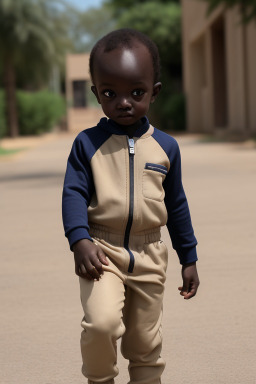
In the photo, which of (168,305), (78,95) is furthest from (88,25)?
(168,305)

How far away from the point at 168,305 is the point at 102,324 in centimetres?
224

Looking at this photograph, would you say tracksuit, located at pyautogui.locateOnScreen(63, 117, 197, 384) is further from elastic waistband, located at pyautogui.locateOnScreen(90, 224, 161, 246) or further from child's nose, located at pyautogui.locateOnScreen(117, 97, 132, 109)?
child's nose, located at pyautogui.locateOnScreen(117, 97, 132, 109)

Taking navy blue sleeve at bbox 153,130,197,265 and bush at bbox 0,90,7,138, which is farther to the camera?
bush at bbox 0,90,7,138

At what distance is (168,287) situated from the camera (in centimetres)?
527

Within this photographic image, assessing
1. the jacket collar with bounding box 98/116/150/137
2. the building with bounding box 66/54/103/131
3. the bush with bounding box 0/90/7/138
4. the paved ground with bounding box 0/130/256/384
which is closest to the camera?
the jacket collar with bounding box 98/116/150/137

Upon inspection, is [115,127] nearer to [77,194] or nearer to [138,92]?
[138,92]

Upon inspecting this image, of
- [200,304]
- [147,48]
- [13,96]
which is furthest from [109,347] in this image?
[13,96]

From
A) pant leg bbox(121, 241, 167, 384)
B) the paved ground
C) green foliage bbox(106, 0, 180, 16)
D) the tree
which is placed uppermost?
green foliage bbox(106, 0, 180, 16)

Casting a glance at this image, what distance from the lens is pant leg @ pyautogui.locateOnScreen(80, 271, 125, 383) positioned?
261cm

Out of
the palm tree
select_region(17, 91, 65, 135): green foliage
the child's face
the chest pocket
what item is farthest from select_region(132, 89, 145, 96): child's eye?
select_region(17, 91, 65, 135): green foliage

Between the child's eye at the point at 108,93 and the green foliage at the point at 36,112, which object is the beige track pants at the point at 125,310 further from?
the green foliage at the point at 36,112

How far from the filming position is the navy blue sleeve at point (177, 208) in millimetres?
2947

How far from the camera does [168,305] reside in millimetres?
4797

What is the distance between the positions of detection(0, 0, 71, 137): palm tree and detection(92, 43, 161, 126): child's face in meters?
39.0
